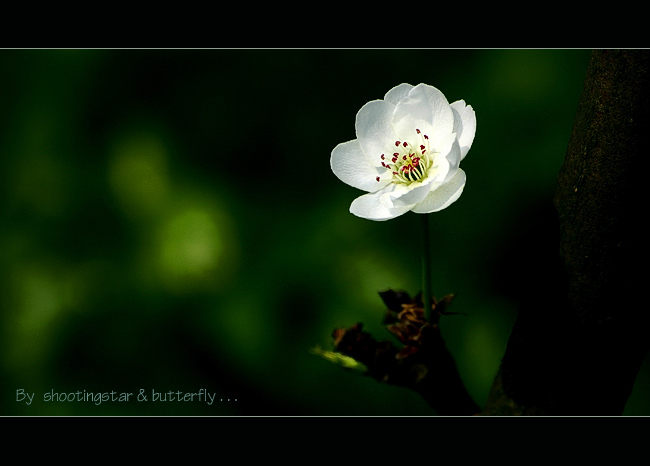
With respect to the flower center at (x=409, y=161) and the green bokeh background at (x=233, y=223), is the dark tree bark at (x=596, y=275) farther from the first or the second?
the green bokeh background at (x=233, y=223)

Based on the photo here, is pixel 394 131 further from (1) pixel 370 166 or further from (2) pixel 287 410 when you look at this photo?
(2) pixel 287 410

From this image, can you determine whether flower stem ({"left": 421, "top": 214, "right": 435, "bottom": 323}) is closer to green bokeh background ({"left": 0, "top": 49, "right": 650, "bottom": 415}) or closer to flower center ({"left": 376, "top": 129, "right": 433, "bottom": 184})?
flower center ({"left": 376, "top": 129, "right": 433, "bottom": 184})

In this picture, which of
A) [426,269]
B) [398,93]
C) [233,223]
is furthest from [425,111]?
[233,223]

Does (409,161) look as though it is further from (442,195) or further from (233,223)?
(233,223)

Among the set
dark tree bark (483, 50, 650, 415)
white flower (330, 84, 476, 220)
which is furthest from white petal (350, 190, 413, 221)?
dark tree bark (483, 50, 650, 415)


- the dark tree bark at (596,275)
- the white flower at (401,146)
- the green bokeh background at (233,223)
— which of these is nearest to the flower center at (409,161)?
the white flower at (401,146)
